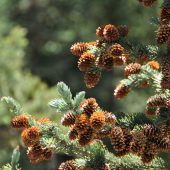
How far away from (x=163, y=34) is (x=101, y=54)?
0.34m

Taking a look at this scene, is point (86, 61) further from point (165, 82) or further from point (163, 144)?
point (163, 144)

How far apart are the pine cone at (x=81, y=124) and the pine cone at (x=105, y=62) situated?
348 millimetres

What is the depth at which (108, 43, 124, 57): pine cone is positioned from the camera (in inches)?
139

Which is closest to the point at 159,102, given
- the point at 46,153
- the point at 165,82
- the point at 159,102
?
the point at 159,102

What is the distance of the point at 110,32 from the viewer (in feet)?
11.9

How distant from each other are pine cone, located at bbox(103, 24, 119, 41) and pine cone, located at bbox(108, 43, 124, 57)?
0.08 m

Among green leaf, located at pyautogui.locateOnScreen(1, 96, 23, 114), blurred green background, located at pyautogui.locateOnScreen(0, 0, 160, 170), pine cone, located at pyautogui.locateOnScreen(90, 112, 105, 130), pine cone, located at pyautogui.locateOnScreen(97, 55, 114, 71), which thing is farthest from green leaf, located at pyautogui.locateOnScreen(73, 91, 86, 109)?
blurred green background, located at pyautogui.locateOnScreen(0, 0, 160, 170)

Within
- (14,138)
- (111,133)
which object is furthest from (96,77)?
(14,138)

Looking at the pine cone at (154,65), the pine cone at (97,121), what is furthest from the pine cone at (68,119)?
the pine cone at (154,65)

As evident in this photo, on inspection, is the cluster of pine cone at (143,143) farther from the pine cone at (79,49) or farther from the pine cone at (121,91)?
the pine cone at (79,49)

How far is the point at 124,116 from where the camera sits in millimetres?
3660

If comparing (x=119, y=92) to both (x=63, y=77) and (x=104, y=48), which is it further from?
(x=63, y=77)

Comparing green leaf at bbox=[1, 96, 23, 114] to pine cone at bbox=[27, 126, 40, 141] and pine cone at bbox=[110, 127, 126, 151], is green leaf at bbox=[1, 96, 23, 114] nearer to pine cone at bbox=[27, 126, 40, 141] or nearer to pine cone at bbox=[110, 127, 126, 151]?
pine cone at bbox=[27, 126, 40, 141]

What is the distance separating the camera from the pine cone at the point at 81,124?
11.0 feet
